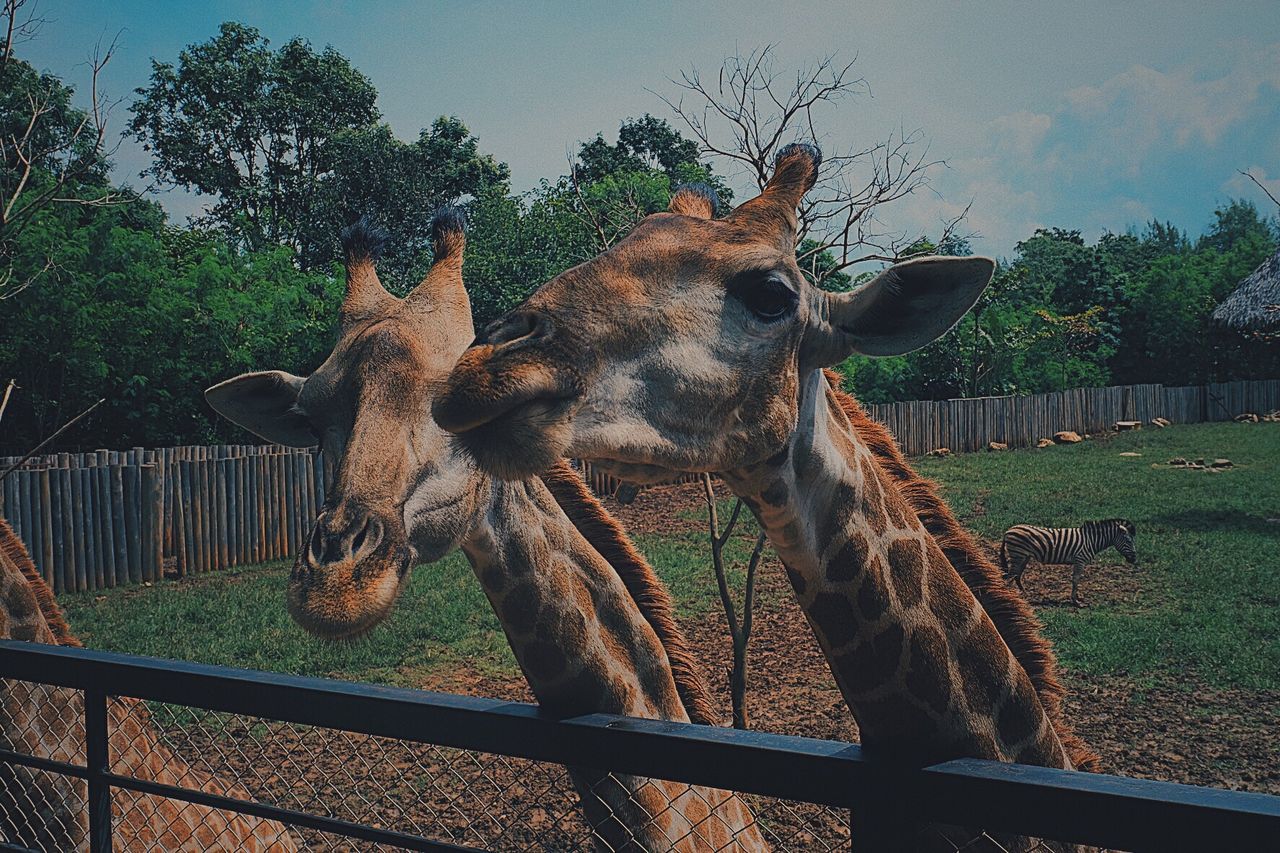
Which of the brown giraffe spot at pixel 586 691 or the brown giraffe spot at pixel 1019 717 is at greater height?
the brown giraffe spot at pixel 1019 717

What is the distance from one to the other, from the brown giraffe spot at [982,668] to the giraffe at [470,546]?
737mm

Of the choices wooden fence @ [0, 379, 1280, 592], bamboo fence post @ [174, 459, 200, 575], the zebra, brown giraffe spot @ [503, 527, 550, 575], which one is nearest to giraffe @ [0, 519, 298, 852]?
brown giraffe spot @ [503, 527, 550, 575]

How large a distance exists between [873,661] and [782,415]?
0.62m

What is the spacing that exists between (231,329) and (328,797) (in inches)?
531

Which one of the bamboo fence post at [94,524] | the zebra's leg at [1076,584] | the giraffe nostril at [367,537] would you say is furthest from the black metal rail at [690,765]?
the bamboo fence post at [94,524]

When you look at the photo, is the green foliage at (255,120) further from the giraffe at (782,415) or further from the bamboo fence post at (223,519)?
the giraffe at (782,415)

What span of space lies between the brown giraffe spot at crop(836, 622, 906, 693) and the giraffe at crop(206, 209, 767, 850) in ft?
1.97

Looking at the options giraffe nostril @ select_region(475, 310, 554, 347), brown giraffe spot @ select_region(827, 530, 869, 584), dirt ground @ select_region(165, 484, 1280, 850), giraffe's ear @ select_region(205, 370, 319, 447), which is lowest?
dirt ground @ select_region(165, 484, 1280, 850)

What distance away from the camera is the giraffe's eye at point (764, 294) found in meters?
2.11

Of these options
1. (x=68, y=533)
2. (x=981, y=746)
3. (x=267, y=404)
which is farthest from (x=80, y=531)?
(x=981, y=746)

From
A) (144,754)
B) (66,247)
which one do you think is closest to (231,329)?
(66,247)

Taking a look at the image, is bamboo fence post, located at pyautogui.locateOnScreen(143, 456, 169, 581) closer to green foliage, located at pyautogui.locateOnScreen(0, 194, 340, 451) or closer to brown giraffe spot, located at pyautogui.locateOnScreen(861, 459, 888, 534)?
green foliage, located at pyautogui.locateOnScreen(0, 194, 340, 451)

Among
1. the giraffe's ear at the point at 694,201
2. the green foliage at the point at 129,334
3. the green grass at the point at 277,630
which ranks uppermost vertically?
the green foliage at the point at 129,334

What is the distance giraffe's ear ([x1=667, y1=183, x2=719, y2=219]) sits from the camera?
2732mm
